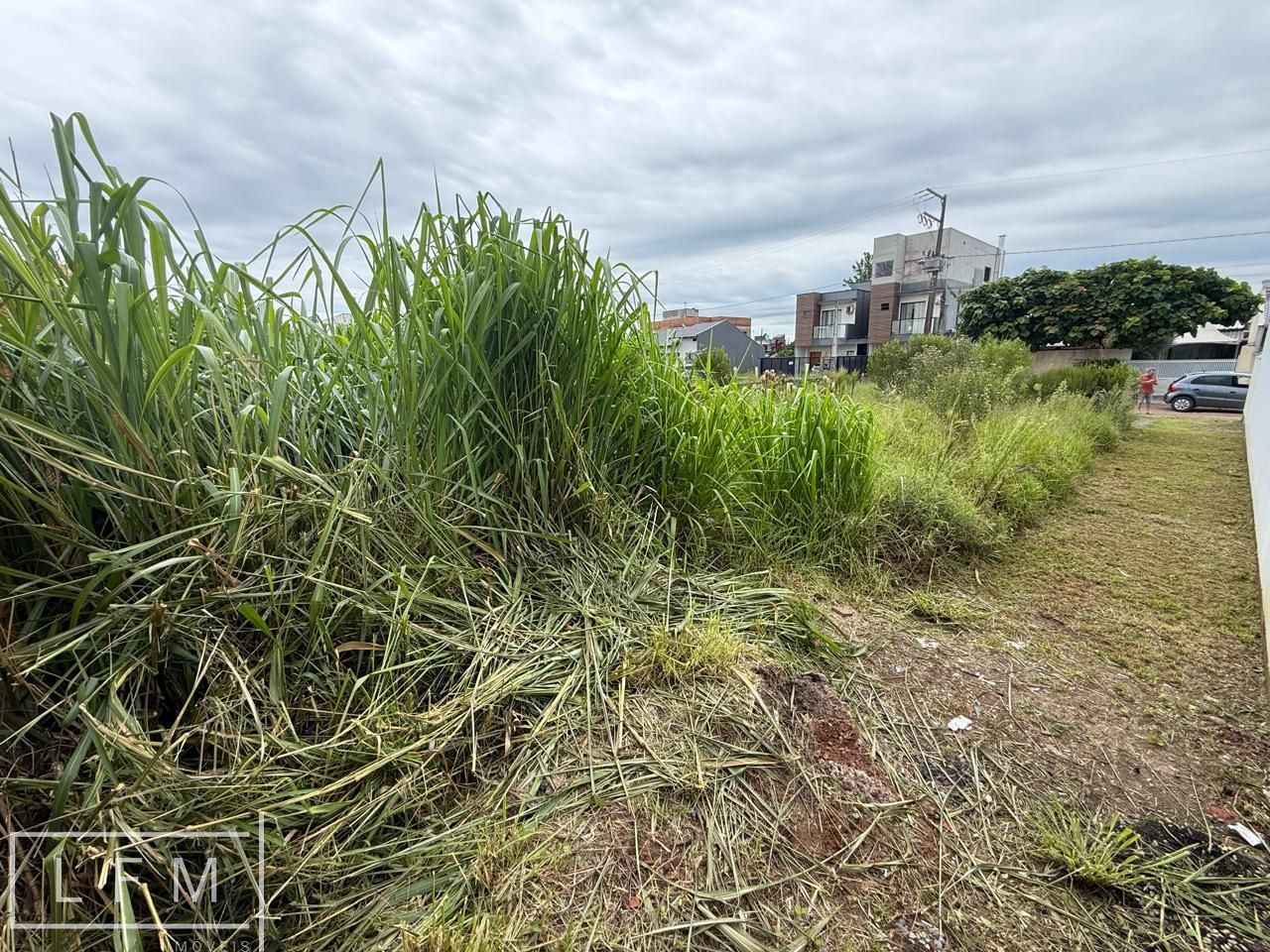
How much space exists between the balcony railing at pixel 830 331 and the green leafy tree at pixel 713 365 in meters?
35.4

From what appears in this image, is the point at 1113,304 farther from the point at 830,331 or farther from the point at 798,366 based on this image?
the point at 830,331

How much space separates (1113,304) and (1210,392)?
476 cm

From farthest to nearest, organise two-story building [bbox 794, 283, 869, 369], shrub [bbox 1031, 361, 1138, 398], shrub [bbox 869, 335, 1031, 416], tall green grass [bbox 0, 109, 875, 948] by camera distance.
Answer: two-story building [bbox 794, 283, 869, 369], shrub [bbox 1031, 361, 1138, 398], shrub [bbox 869, 335, 1031, 416], tall green grass [bbox 0, 109, 875, 948]

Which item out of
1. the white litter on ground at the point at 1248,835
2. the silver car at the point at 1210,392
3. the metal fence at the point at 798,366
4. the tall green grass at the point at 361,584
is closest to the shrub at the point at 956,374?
the metal fence at the point at 798,366

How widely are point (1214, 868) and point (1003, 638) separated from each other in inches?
32.8

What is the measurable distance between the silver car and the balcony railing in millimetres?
22207

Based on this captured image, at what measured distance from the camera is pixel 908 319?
32.0m

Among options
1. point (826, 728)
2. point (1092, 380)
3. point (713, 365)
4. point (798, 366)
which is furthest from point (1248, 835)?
point (798, 366)

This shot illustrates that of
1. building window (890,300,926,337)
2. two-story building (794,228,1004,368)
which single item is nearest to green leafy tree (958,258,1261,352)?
two-story building (794,228,1004,368)

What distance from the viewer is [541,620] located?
123 cm

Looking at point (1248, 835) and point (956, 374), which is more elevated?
point (956, 374)

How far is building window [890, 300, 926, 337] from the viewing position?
1236 inches

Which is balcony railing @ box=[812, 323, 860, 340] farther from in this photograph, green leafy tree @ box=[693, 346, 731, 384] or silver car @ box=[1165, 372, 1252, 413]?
green leafy tree @ box=[693, 346, 731, 384]

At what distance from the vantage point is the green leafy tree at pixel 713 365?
2.24 m
